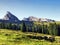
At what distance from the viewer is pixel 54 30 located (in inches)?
7672

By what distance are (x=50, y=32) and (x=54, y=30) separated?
601 centimetres

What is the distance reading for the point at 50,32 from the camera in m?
197

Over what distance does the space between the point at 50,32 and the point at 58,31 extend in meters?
10.3

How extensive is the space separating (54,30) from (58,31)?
5.16 m

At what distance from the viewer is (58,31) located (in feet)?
637
